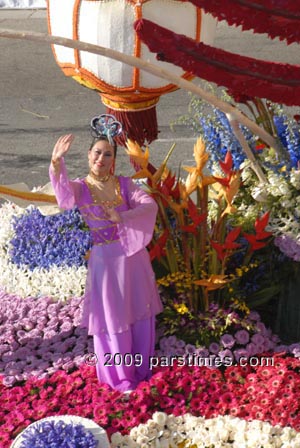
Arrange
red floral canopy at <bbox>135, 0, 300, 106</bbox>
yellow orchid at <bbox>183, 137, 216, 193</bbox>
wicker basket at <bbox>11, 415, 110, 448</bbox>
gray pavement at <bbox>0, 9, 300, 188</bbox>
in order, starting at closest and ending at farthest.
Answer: red floral canopy at <bbox>135, 0, 300, 106</bbox>
wicker basket at <bbox>11, 415, 110, 448</bbox>
yellow orchid at <bbox>183, 137, 216, 193</bbox>
gray pavement at <bbox>0, 9, 300, 188</bbox>

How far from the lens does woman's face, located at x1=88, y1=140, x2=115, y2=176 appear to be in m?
3.98

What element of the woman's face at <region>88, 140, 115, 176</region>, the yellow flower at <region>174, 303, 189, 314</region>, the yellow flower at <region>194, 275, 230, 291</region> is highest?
the woman's face at <region>88, 140, 115, 176</region>

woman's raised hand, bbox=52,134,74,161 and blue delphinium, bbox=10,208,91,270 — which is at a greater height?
woman's raised hand, bbox=52,134,74,161

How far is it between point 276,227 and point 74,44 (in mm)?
1536

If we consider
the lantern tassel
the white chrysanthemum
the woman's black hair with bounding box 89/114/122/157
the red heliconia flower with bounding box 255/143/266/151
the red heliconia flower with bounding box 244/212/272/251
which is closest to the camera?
the white chrysanthemum

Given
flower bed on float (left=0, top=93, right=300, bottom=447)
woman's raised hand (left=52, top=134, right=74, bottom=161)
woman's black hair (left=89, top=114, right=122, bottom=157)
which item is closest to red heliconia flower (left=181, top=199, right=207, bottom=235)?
flower bed on float (left=0, top=93, right=300, bottom=447)

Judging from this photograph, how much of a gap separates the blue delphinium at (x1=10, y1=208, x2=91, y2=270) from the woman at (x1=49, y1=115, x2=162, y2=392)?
3.85ft

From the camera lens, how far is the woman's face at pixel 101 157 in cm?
398

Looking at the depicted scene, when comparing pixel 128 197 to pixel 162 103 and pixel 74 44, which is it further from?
pixel 162 103

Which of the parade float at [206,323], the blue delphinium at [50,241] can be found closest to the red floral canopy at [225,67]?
the parade float at [206,323]

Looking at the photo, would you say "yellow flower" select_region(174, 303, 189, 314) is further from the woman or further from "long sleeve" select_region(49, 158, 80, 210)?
"long sleeve" select_region(49, 158, 80, 210)

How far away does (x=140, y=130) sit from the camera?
4.63 metres

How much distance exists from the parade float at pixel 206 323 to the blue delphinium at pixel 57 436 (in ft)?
0.89

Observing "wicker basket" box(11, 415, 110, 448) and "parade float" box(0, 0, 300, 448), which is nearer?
"wicker basket" box(11, 415, 110, 448)
